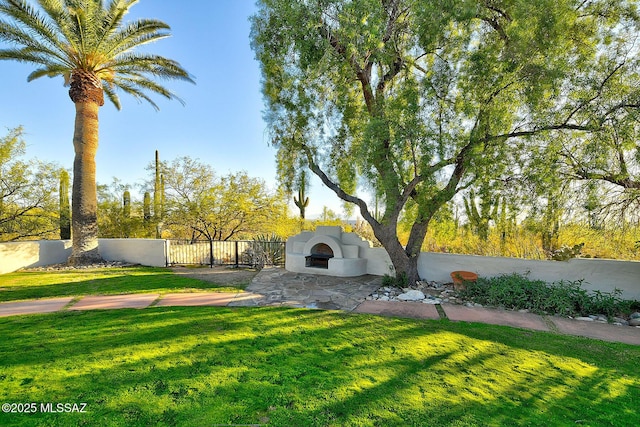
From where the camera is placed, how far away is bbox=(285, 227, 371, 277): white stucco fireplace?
10133 mm

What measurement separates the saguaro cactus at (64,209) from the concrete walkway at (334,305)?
9.59 m

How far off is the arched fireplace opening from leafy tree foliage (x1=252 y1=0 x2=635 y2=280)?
8.78ft

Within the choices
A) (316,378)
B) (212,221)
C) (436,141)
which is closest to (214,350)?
(316,378)

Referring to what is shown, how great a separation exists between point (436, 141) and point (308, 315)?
515 centimetres

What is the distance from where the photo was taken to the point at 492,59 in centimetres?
642

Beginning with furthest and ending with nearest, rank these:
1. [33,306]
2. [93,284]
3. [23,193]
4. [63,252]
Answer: [23,193]
[63,252]
[93,284]
[33,306]

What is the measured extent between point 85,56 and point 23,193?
708cm

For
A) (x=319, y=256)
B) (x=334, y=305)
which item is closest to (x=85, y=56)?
(x=319, y=256)

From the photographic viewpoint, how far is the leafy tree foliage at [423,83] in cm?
618

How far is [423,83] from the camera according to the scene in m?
7.09

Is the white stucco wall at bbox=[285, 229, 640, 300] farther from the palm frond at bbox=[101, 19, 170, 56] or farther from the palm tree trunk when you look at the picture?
the palm frond at bbox=[101, 19, 170, 56]

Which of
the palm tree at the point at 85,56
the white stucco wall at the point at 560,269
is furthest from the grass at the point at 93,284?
the white stucco wall at the point at 560,269

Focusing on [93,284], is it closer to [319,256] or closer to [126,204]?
[319,256]

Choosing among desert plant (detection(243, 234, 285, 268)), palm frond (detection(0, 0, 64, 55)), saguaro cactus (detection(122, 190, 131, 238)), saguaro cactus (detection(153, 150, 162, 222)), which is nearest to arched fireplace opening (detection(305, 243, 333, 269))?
desert plant (detection(243, 234, 285, 268))
